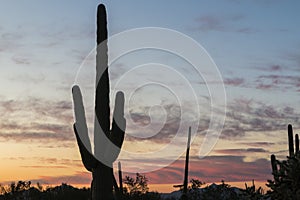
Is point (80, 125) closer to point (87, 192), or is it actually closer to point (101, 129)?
point (101, 129)

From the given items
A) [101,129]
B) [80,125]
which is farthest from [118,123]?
[80,125]

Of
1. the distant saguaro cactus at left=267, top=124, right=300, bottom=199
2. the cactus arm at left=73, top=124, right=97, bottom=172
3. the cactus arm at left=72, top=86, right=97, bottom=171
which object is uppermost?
the cactus arm at left=72, top=86, right=97, bottom=171

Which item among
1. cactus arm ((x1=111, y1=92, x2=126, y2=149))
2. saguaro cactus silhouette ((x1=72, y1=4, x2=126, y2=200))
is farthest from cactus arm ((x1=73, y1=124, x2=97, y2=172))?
cactus arm ((x1=111, y1=92, x2=126, y2=149))

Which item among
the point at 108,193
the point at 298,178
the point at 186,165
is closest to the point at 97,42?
the point at 108,193

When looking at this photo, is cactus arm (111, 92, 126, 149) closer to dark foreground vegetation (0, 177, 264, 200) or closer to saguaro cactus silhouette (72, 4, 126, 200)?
saguaro cactus silhouette (72, 4, 126, 200)

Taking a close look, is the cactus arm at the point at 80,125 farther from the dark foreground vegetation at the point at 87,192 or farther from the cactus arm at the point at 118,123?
the dark foreground vegetation at the point at 87,192

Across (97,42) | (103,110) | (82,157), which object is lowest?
(82,157)

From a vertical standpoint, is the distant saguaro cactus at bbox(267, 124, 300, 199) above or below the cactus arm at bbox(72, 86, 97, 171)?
below

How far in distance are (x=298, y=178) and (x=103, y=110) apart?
7.99m

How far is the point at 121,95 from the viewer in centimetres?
1662

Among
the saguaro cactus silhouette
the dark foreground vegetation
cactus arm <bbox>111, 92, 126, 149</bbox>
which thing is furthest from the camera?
the dark foreground vegetation

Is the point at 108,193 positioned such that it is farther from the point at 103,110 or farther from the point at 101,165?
the point at 103,110

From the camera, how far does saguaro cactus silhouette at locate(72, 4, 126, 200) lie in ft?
53.2

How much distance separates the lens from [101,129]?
55.4ft
